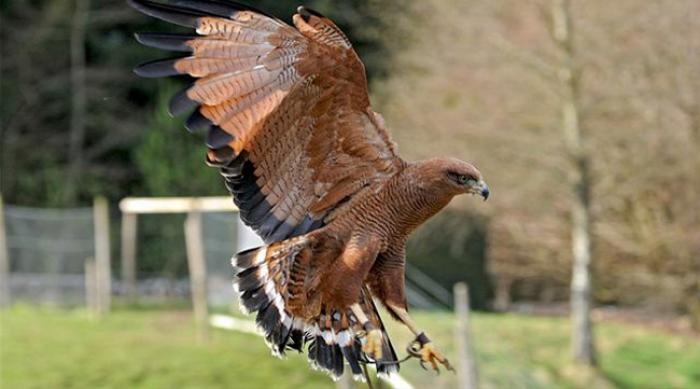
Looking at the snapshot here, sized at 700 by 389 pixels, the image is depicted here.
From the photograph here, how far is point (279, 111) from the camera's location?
4.11 m

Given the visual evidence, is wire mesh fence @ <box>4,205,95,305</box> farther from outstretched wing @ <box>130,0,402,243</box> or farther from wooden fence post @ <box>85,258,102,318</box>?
outstretched wing @ <box>130,0,402,243</box>

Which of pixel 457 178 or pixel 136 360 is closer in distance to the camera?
pixel 457 178

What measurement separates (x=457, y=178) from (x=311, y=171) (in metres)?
0.57

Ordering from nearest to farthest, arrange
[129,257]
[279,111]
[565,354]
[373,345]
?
[373,345]
[279,111]
[565,354]
[129,257]

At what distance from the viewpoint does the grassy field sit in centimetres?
1014

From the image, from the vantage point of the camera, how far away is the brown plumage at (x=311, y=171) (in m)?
3.99

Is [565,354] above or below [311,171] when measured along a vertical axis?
above

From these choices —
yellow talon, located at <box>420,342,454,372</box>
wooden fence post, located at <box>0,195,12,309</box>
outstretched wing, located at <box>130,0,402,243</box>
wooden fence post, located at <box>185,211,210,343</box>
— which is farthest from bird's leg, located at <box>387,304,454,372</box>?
wooden fence post, located at <box>0,195,12,309</box>

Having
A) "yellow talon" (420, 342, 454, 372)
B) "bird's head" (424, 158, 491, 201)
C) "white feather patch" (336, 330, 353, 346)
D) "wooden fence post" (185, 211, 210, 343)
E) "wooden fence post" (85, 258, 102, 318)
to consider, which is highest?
"wooden fence post" (85, 258, 102, 318)

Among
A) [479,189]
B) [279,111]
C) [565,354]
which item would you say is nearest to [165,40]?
[279,111]

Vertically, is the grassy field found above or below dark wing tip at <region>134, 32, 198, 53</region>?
above

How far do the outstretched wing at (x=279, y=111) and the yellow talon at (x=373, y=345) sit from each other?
46 cm

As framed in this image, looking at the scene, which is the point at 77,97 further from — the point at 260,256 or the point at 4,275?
the point at 260,256

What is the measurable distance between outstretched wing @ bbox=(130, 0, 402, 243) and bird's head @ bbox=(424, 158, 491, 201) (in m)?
0.23
